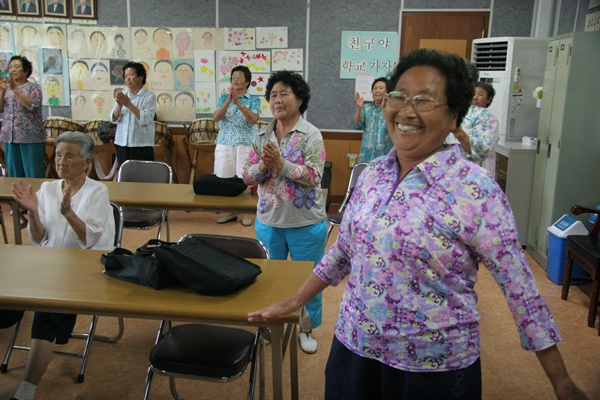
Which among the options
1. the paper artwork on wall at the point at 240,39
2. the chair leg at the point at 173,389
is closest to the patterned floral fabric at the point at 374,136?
the paper artwork on wall at the point at 240,39

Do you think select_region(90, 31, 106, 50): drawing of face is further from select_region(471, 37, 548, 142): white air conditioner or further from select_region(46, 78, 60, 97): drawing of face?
select_region(471, 37, 548, 142): white air conditioner

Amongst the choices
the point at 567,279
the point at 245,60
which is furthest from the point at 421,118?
the point at 245,60

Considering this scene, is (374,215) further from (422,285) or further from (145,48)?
(145,48)

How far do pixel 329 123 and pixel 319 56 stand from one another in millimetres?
751

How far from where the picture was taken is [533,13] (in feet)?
18.2

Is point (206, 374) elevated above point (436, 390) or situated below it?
below

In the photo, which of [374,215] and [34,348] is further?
[34,348]

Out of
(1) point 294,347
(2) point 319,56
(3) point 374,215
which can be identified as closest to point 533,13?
(2) point 319,56

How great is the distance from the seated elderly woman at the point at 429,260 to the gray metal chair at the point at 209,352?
2.07 ft

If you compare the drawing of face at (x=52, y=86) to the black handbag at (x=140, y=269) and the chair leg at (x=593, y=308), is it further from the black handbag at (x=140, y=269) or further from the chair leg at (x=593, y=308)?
the chair leg at (x=593, y=308)

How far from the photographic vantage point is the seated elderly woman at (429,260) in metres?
1.17

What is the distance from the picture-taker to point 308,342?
9.55ft

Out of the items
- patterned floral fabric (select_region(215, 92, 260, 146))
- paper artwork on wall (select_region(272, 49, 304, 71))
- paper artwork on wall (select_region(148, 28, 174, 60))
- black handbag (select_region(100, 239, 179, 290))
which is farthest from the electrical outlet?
black handbag (select_region(100, 239, 179, 290))

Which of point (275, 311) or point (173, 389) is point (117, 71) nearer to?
point (173, 389)
